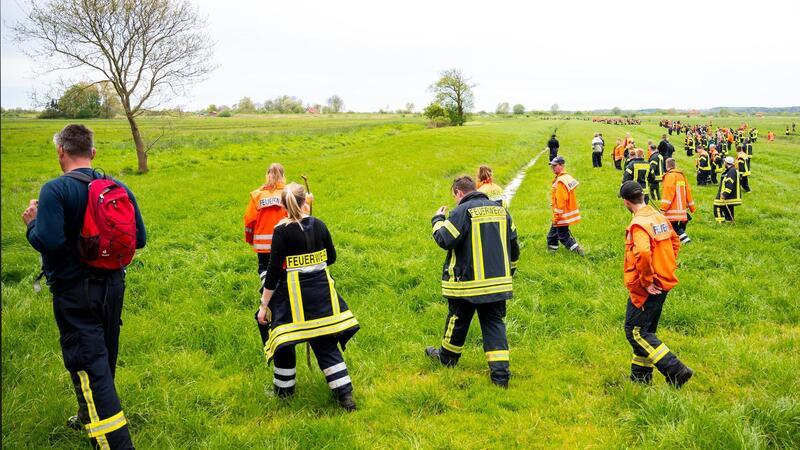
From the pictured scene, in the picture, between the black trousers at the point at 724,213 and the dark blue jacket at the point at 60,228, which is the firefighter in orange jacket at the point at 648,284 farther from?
the black trousers at the point at 724,213

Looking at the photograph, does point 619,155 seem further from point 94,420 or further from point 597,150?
point 94,420

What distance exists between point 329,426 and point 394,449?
0.69 metres

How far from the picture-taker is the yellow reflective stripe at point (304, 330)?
17.1 ft

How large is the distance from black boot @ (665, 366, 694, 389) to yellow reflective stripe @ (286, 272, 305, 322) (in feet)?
13.8

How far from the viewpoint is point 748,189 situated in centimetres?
2038

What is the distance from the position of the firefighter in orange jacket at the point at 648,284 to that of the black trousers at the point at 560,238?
19.0ft

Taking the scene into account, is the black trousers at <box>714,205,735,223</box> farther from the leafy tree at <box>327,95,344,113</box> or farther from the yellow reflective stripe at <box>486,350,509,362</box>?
the leafy tree at <box>327,95,344,113</box>

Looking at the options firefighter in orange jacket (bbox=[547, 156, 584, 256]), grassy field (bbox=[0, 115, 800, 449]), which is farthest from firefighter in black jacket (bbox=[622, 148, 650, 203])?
firefighter in orange jacket (bbox=[547, 156, 584, 256])

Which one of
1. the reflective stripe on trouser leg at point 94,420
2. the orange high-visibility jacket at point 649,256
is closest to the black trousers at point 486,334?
the orange high-visibility jacket at point 649,256

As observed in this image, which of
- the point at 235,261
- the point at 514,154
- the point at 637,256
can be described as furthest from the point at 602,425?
the point at 514,154

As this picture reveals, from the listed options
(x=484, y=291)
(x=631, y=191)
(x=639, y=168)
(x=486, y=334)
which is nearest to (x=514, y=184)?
(x=639, y=168)

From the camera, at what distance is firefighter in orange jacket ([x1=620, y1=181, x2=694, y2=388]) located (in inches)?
223

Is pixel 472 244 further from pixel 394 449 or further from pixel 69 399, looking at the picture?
pixel 69 399

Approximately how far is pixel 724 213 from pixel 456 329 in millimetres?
12511
